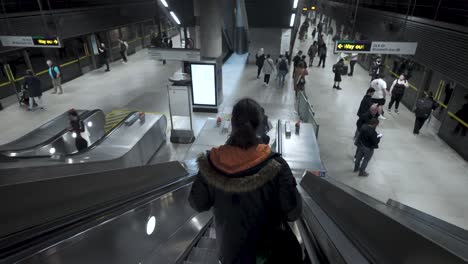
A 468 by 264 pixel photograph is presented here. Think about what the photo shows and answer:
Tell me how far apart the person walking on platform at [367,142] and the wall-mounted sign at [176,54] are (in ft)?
19.0

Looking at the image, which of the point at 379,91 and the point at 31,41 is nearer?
the point at 379,91

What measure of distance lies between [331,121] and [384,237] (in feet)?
30.0

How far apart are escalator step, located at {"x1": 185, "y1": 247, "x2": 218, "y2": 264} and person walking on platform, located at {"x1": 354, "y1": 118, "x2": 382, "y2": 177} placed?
17.0 feet

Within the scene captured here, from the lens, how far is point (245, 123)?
6.03ft

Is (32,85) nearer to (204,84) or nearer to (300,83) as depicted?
(204,84)

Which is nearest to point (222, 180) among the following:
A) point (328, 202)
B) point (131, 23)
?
point (328, 202)

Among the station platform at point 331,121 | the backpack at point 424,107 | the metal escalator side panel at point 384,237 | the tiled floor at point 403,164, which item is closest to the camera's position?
the metal escalator side panel at point 384,237

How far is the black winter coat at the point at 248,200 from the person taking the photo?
1773mm

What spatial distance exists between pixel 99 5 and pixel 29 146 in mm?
13132

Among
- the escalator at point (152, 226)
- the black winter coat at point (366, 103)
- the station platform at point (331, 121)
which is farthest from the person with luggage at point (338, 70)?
the escalator at point (152, 226)

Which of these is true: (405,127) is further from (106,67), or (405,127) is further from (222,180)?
(106,67)

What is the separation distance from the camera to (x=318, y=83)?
14.7 meters

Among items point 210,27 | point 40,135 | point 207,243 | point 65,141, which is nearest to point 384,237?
point 207,243

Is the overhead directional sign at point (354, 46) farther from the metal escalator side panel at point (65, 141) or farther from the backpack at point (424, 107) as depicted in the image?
the metal escalator side panel at point (65, 141)
